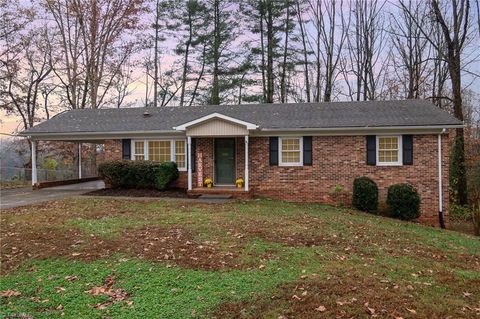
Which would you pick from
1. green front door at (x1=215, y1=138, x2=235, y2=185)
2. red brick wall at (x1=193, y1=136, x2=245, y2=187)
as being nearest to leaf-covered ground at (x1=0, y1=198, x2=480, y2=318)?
red brick wall at (x1=193, y1=136, x2=245, y2=187)

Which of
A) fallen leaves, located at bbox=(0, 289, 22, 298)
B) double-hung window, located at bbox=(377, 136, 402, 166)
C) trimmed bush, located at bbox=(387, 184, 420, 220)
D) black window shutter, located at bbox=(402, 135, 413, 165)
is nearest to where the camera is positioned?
fallen leaves, located at bbox=(0, 289, 22, 298)

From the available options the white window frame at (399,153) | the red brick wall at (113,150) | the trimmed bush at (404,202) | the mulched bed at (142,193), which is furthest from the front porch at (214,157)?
the trimmed bush at (404,202)

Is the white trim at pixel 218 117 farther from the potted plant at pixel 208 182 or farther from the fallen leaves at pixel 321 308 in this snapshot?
the fallen leaves at pixel 321 308

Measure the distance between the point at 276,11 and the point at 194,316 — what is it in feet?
83.8

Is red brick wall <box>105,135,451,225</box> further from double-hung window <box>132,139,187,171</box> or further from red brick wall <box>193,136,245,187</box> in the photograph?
double-hung window <box>132,139,187,171</box>

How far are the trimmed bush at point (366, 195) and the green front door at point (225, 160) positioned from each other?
5.17 meters

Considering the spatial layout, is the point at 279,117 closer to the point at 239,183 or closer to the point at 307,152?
the point at 307,152

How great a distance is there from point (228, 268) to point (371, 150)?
1008cm

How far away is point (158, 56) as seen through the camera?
97.1ft

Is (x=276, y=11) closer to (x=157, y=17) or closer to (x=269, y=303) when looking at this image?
(x=157, y=17)

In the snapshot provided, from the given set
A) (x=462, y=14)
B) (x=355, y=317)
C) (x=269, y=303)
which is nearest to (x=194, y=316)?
(x=269, y=303)

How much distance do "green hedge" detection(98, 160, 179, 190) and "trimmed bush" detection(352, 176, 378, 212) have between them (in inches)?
287

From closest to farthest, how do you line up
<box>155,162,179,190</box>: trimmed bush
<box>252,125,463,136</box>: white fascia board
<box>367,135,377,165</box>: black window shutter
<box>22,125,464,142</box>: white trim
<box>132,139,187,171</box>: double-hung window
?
<box>252,125,463,136</box>: white fascia board, <box>22,125,464,142</box>: white trim, <box>367,135,377,165</box>: black window shutter, <box>155,162,179,190</box>: trimmed bush, <box>132,139,187,171</box>: double-hung window

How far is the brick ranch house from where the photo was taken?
46.1 ft
